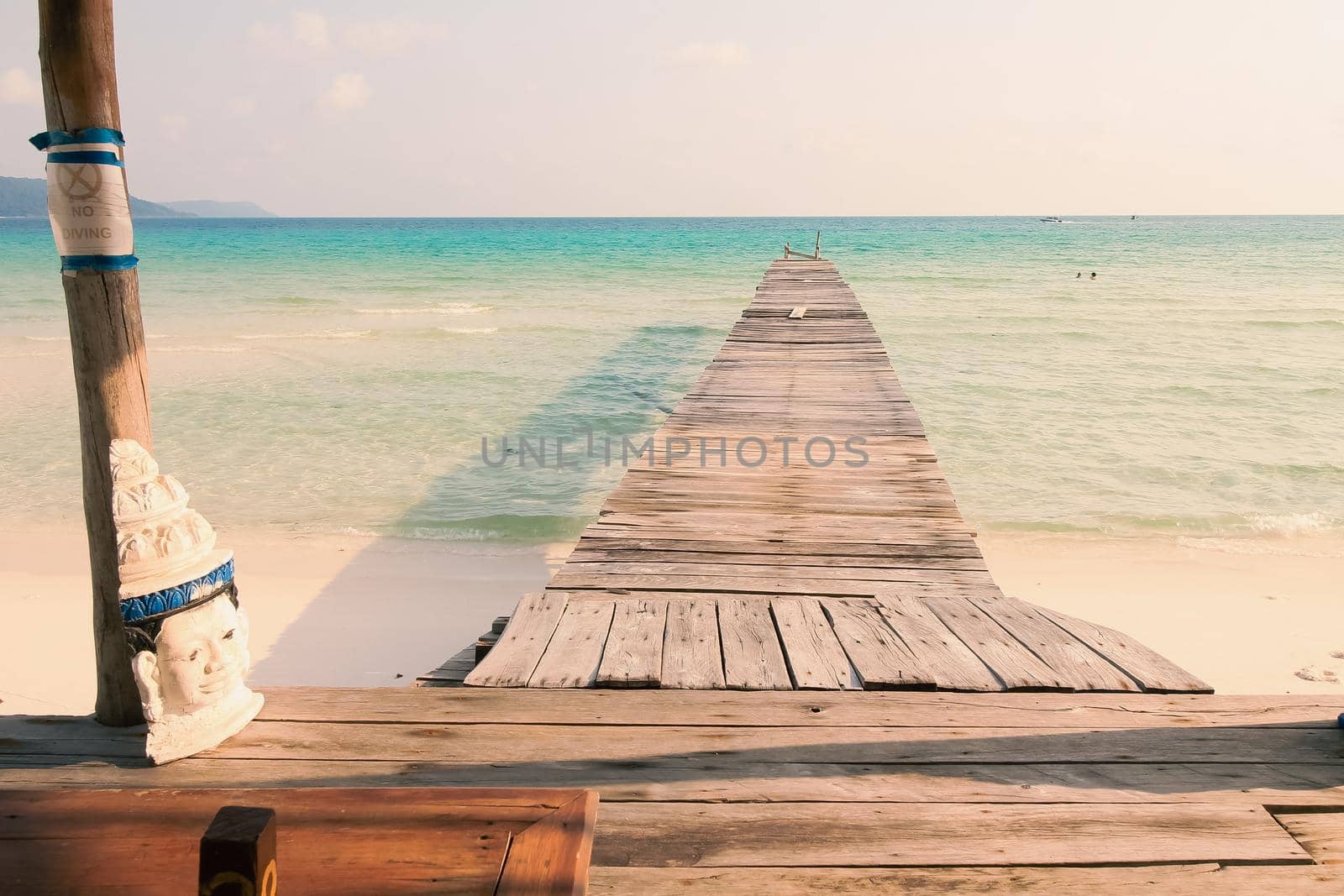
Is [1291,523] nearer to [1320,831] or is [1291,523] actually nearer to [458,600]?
[1320,831]

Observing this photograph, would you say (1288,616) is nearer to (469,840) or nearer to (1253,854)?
(1253,854)

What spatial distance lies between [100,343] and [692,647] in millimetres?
2116

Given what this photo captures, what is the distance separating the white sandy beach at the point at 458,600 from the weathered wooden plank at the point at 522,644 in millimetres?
1965

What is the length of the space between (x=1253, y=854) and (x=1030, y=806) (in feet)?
1.57

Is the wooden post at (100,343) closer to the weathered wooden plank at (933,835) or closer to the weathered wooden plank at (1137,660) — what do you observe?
the weathered wooden plank at (933,835)

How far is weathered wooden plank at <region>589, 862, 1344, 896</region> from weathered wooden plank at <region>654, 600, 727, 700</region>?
3.01 feet

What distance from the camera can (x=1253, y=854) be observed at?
2.00 metres

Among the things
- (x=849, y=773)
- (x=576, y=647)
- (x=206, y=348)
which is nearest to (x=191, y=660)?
(x=576, y=647)

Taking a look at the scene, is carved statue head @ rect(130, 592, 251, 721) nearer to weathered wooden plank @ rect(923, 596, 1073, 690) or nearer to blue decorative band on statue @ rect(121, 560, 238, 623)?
blue decorative band on statue @ rect(121, 560, 238, 623)

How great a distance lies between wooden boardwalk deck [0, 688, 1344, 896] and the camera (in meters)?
1.96

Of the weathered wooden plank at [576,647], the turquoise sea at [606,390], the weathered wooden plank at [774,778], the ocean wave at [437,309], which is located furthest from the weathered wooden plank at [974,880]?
the ocean wave at [437,309]

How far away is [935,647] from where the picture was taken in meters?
3.25

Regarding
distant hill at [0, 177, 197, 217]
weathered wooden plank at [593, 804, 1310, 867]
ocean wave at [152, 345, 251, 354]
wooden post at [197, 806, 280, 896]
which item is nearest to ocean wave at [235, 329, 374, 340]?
ocean wave at [152, 345, 251, 354]

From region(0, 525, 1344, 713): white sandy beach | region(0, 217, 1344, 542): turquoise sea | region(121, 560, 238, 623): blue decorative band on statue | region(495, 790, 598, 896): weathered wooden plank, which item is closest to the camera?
region(495, 790, 598, 896): weathered wooden plank
